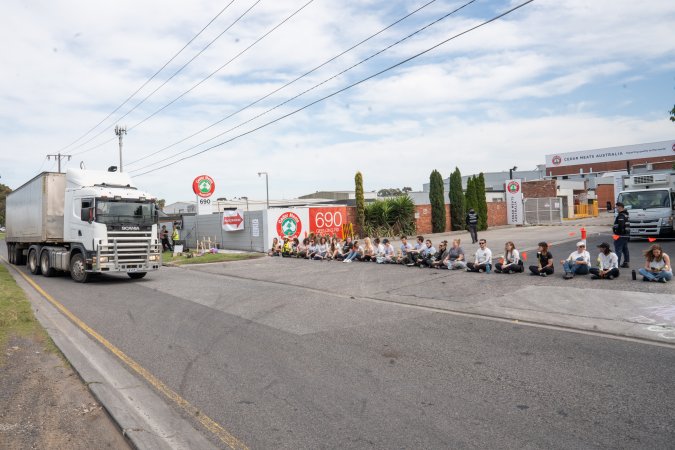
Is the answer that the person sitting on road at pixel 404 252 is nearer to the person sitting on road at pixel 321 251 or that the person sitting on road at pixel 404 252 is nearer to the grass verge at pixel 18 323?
the person sitting on road at pixel 321 251

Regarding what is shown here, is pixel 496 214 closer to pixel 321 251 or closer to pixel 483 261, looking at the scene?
pixel 321 251

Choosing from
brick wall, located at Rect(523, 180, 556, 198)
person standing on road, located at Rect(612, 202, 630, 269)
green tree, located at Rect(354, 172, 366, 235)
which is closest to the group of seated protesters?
person standing on road, located at Rect(612, 202, 630, 269)

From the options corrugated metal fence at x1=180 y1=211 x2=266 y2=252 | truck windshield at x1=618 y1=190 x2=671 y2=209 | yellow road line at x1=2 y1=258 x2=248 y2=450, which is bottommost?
yellow road line at x1=2 y1=258 x2=248 y2=450

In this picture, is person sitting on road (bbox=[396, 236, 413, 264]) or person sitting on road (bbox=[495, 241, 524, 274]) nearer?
person sitting on road (bbox=[495, 241, 524, 274])

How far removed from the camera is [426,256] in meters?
17.3

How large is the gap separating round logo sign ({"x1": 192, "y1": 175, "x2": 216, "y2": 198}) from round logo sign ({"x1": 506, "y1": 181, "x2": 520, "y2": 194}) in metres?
21.2

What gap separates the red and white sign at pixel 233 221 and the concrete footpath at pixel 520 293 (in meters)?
9.52

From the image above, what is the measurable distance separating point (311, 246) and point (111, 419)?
18.2 metres

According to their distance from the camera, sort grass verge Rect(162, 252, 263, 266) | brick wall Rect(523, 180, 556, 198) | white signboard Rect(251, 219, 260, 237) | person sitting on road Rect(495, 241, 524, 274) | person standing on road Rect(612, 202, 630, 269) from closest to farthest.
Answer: person standing on road Rect(612, 202, 630, 269) < person sitting on road Rect(495, 241, 524, 274) < grass verge Rect(162, 252, 263, 266) < white signboard Rect(251, 219, 260, 237) < brick wall Rect(523, 180, 556, 198)

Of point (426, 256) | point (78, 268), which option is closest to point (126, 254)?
point (78, 268)

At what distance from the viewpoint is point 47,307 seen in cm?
1195

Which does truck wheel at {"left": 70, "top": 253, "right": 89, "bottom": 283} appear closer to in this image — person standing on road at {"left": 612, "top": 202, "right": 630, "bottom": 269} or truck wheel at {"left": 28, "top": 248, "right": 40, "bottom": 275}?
truck wheel at {"left": 28, "top": 248, "right": 40, "bottom": 275}

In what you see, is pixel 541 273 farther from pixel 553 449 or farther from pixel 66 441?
pixel 66 441

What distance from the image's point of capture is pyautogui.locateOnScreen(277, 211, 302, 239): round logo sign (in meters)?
27.1
